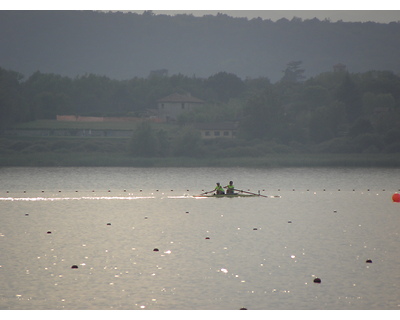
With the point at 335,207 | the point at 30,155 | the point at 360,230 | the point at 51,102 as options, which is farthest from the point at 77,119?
the point at 360,230

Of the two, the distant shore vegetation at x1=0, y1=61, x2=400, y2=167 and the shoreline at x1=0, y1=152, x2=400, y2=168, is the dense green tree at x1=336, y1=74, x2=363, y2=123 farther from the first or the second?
the shoreline at x1=0, y1=152, x2=400, y2=168

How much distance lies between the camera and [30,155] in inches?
5650

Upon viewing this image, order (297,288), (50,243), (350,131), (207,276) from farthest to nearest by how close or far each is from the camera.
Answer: (350,131) < (50,243) < (207,276) < (297,288)

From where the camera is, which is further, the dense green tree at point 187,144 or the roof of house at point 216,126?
the roof of house at point 216,126

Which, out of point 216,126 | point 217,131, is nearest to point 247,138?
point 217,131

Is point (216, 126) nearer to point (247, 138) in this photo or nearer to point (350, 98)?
point (247, 138)

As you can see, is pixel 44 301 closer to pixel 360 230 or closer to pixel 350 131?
pixel 360 230

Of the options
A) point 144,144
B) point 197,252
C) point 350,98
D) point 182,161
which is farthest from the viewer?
point 350,98

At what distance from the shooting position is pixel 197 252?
117ft

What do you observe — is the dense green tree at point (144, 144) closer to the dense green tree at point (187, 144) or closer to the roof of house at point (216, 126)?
the dense green tree at point (187, 144)

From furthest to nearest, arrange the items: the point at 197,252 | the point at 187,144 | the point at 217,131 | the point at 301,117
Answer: the point at 301,117 → the point at 217,131 → the point at 187,144 → the point at 197,252

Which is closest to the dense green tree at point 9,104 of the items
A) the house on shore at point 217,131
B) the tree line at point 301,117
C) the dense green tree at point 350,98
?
the tree line at point 301,117

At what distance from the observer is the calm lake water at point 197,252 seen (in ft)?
84.8

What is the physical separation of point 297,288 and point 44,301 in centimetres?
905
